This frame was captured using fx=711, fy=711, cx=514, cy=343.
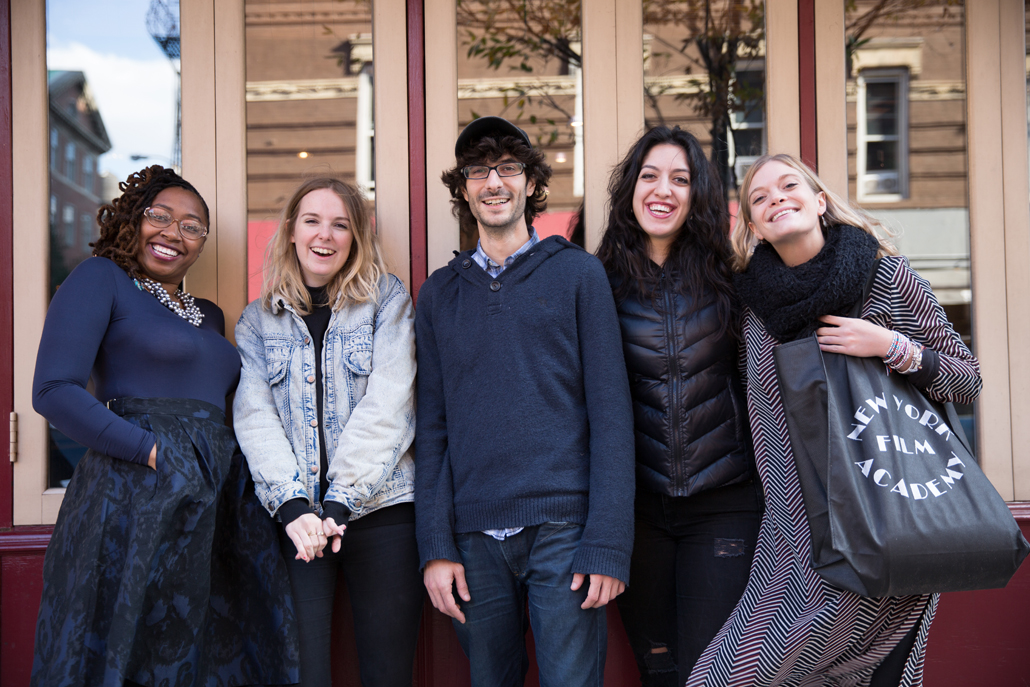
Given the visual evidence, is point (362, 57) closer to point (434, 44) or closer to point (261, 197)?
point (434, 44)

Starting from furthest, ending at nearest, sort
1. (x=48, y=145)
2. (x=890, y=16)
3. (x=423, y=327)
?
1. (x=890, y=16)
2. (x=48, y=145)
3. (x=423, y=327)

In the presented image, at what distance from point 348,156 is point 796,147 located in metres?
1.91

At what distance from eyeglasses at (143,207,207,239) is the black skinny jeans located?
110cm

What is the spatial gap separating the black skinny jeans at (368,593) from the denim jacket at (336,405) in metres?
0.13

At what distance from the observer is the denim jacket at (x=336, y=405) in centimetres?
218

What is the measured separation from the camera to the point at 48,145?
9.53 ft

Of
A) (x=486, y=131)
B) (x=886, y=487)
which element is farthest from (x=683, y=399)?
(x=486, y=131)

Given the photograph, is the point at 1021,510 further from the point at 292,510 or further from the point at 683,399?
the point at 292,510

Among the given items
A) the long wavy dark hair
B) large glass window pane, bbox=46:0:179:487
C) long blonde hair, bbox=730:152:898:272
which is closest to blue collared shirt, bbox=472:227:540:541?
the long wavy dark hair

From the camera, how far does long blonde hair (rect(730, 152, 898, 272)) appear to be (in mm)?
2168

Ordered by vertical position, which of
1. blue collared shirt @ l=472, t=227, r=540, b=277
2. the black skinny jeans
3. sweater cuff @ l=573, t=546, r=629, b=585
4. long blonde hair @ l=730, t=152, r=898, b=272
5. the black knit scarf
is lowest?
the black skinny jeans

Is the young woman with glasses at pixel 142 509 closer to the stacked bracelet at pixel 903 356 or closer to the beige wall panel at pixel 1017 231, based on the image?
the stacked bracelet at pixel 903 356

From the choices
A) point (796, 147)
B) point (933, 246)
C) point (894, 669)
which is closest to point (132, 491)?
point (894, 669)

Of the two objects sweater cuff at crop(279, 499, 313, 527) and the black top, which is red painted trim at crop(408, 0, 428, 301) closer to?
the black top
